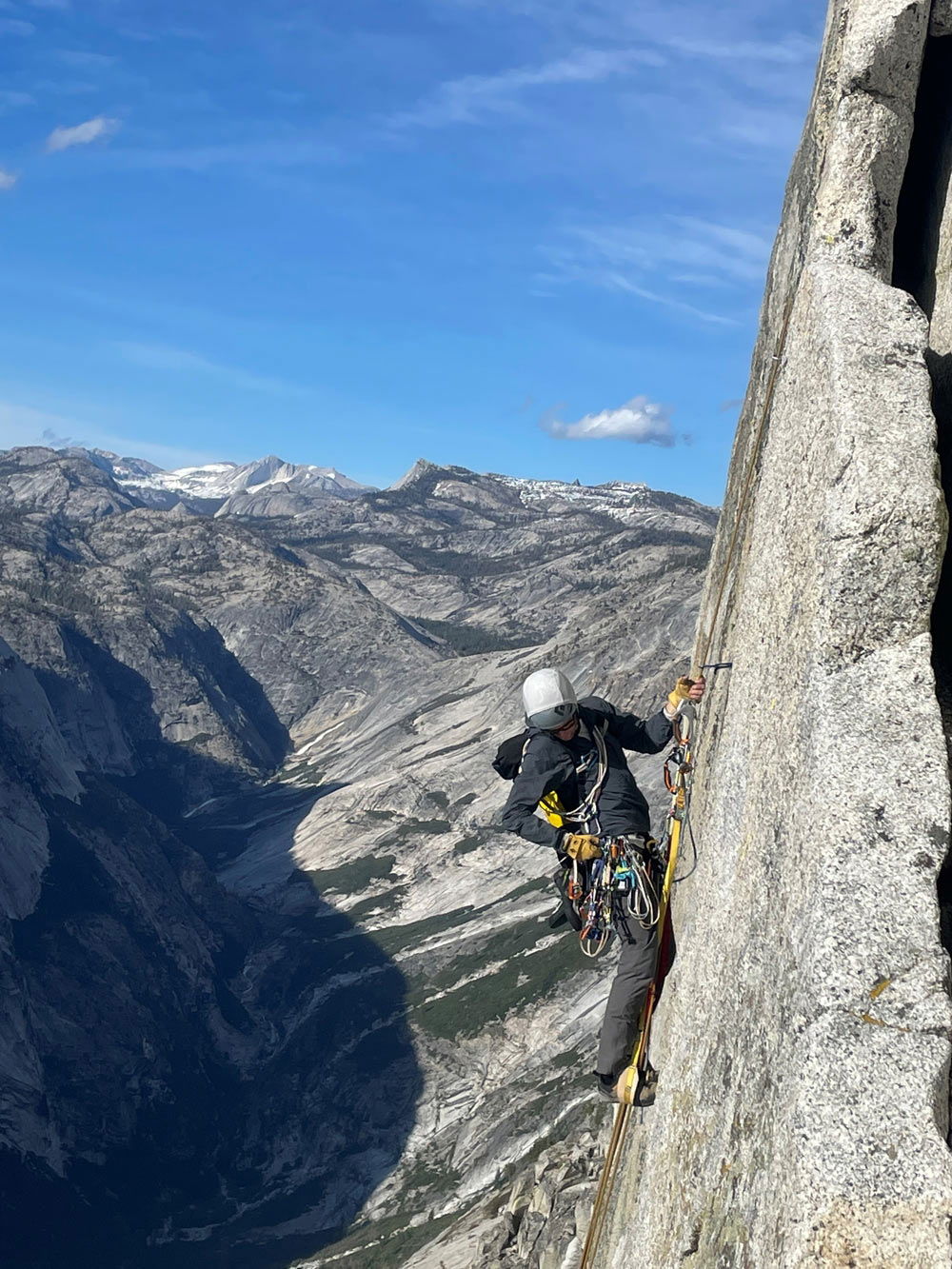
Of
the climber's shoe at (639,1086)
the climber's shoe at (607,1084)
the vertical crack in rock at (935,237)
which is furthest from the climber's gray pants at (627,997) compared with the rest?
the vertical crack in rock at (935,237)

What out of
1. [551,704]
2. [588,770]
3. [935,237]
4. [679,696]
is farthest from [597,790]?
[935,237]

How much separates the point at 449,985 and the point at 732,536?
127271 millimetres

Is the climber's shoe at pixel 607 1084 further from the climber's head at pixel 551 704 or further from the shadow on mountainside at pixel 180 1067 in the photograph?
the shadow on mountainside at pixel 180 1067

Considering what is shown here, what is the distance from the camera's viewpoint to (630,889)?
42.7ft

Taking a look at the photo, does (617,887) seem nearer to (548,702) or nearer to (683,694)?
(548,702)

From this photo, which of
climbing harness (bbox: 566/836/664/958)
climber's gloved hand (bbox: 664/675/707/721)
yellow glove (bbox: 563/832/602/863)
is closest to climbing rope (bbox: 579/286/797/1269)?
Result: climber's gloved hand (bbox: 664/675/707/721)

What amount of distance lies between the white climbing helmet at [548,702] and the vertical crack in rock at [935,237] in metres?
3.82

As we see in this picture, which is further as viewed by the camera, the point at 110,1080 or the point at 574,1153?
the point at 110,1080

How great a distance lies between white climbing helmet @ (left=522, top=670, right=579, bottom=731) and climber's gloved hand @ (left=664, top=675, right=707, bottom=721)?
4.19ft

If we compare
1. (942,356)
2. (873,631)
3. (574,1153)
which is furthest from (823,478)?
(574,1153)

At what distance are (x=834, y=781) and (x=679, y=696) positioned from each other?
4397 mm

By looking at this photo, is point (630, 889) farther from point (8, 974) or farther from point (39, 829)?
point (39, 829)

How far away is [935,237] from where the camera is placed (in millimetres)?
13695

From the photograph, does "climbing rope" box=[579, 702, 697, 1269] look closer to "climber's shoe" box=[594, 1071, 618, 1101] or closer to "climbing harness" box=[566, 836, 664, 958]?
"climber's shoe" box=[594, 1071, 618, 1101]
